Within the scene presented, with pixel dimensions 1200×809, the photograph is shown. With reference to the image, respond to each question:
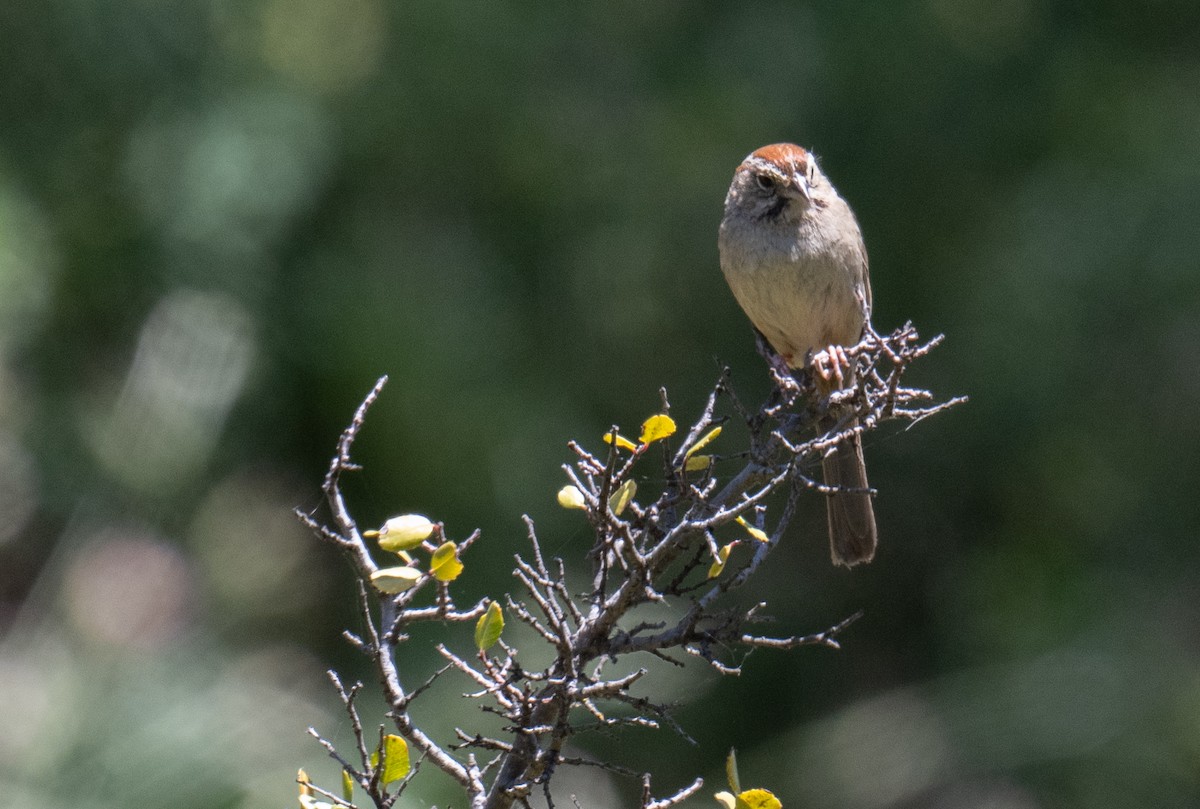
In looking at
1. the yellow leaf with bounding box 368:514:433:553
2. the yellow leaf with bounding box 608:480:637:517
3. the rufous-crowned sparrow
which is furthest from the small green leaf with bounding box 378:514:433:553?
the rufous-crowned sparrow

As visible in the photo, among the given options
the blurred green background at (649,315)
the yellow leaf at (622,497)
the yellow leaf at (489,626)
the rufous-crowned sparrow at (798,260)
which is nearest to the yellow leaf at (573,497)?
the yellow leaf at (622,497)

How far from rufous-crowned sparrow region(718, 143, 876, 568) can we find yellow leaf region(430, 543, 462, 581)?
1.74 meters

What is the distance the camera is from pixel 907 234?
4.99 metres

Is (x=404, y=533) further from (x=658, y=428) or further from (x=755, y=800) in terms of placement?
(x=755, y=800)

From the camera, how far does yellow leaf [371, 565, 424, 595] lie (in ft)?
4.55

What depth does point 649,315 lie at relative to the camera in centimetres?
486

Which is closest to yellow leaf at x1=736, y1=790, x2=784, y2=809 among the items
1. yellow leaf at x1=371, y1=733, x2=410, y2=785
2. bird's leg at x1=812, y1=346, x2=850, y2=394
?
yellow leaf at x1=371, y1=733, x2=410, y2=785

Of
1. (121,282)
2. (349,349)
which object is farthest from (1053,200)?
(121,282)

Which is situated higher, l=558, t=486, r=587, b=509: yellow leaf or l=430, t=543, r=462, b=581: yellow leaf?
l=558, t=486, r=587, b=509: yellow leaf

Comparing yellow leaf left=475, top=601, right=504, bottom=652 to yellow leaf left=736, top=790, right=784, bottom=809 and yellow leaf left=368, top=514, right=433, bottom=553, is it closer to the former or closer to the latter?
yellow leaf left=368, top=514, right=433, bottom=553

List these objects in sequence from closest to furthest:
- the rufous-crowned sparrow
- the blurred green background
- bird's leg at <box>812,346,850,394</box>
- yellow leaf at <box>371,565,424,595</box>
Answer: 1. yellow leaf at <box>371,565,424,595</box>
2. bird's leg at <box>812,346,850,394</box>
3. the rufous-crowned sparrow
4. the blurred green background

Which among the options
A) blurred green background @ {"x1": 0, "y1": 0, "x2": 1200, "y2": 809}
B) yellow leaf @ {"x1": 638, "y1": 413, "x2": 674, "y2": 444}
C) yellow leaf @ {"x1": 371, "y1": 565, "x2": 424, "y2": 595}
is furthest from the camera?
blurred green background @ {"x1": 0, "y1": 0, "x2": 1200, "y2": 809}

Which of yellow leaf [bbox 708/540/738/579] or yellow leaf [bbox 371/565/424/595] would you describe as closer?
yellow leaf [bbox 371/565/424/595]

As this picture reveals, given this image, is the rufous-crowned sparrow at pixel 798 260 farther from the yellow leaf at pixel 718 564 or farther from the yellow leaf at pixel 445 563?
the yellow leaf at pixel 445 563
